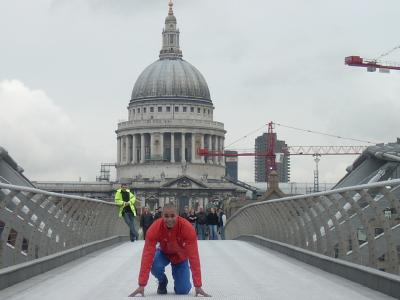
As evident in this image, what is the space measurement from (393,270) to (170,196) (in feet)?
562

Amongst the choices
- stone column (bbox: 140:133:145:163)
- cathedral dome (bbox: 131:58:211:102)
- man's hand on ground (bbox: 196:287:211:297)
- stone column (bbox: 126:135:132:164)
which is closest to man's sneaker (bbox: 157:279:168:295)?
man's hand on ground (bbox: 196:287:211:297)

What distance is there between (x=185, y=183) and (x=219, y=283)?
16726 centimetres

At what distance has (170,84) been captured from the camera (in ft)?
630

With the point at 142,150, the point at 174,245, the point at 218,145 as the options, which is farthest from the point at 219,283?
the point at 218,145

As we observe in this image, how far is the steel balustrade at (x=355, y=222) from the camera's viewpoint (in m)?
12.3

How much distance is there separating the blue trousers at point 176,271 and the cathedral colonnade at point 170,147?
17405 centimetres

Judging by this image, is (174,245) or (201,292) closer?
(201,292)

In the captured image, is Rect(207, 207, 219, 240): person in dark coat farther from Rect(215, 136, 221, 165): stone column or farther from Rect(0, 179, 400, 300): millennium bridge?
Rect(215, 136, 221, 165): stone column

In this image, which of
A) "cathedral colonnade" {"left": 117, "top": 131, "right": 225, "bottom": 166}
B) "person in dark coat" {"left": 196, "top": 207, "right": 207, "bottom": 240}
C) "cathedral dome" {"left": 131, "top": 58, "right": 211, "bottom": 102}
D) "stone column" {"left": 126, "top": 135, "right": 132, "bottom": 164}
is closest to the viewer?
"person in dark coat" {"left": 196, "top": 207, "right": 207, "bottom": 240}

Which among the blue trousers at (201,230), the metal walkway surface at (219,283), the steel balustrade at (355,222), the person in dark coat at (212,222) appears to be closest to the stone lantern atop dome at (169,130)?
the blue trousers at (201,230)

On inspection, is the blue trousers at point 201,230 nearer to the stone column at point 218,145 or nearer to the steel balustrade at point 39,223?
the steel balustrade at point 39,223

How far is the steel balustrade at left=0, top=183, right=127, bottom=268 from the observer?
13320mm

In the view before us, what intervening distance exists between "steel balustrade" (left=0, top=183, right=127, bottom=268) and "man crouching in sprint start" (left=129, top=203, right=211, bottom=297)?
2000 millimetres

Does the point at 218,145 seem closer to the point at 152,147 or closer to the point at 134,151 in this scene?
the point at 152,147
